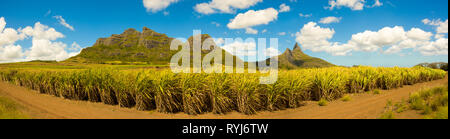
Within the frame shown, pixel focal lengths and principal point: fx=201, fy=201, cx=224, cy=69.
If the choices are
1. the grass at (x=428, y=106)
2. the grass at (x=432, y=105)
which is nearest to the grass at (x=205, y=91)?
the grass at (x=428, y=106)

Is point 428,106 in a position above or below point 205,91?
below

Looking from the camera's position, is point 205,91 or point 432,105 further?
point 205,91

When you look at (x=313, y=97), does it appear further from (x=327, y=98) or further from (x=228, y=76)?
(x=228, y=76)

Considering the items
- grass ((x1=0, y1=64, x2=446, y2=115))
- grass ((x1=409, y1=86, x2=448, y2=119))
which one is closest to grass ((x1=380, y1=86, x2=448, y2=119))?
grass ((x1=409, y1=86, x2=448, y2=119))

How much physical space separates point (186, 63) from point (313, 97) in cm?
494

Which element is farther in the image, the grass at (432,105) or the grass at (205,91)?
the grass at (205,91)

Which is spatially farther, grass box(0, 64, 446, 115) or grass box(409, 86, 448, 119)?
grass box(0, 64, 446, 115)

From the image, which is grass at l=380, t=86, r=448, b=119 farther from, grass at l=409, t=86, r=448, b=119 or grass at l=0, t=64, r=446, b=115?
grass at l=0, t=64, r=446, b=115

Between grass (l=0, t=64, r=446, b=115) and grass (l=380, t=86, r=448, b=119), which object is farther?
grass (l=0, t=64, r=446, b=115)

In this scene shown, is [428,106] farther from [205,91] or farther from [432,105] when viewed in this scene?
[205,91]

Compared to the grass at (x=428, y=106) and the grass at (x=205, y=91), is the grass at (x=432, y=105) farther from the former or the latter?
the grass at (x=205, y=91)

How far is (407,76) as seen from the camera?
1178cm

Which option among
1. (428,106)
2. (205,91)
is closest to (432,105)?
(428,106)
